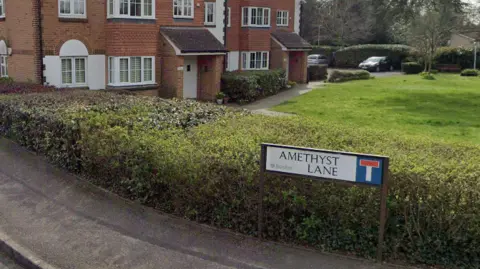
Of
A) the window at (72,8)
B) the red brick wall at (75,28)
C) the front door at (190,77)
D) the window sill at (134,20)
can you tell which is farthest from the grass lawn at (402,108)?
the window at (72,8)

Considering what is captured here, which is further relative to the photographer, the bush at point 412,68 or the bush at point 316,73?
the bush at point 412,68

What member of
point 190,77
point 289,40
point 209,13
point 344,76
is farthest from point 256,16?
point 344,76

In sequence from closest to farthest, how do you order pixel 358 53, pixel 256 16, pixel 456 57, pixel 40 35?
1. pixel 40 35
2. pixel 256 16
3. pixel 456 57
4. pixel 358 53

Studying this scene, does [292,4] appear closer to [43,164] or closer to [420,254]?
[43,164]

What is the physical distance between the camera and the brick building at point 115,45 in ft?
55.4

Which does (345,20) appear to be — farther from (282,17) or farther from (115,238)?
(115,238)

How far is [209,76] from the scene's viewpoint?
22078 mm

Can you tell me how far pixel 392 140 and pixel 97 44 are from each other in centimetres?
1320

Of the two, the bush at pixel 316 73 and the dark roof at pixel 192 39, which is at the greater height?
the dark roof at pixel 192 39

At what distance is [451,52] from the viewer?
4881cm

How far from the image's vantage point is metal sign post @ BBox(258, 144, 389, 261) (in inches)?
208

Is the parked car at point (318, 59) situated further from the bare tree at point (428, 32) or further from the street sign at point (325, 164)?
the street sign at point (325, 164)

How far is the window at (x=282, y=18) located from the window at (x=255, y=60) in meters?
3.38

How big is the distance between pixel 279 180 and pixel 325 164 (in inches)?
25.9
